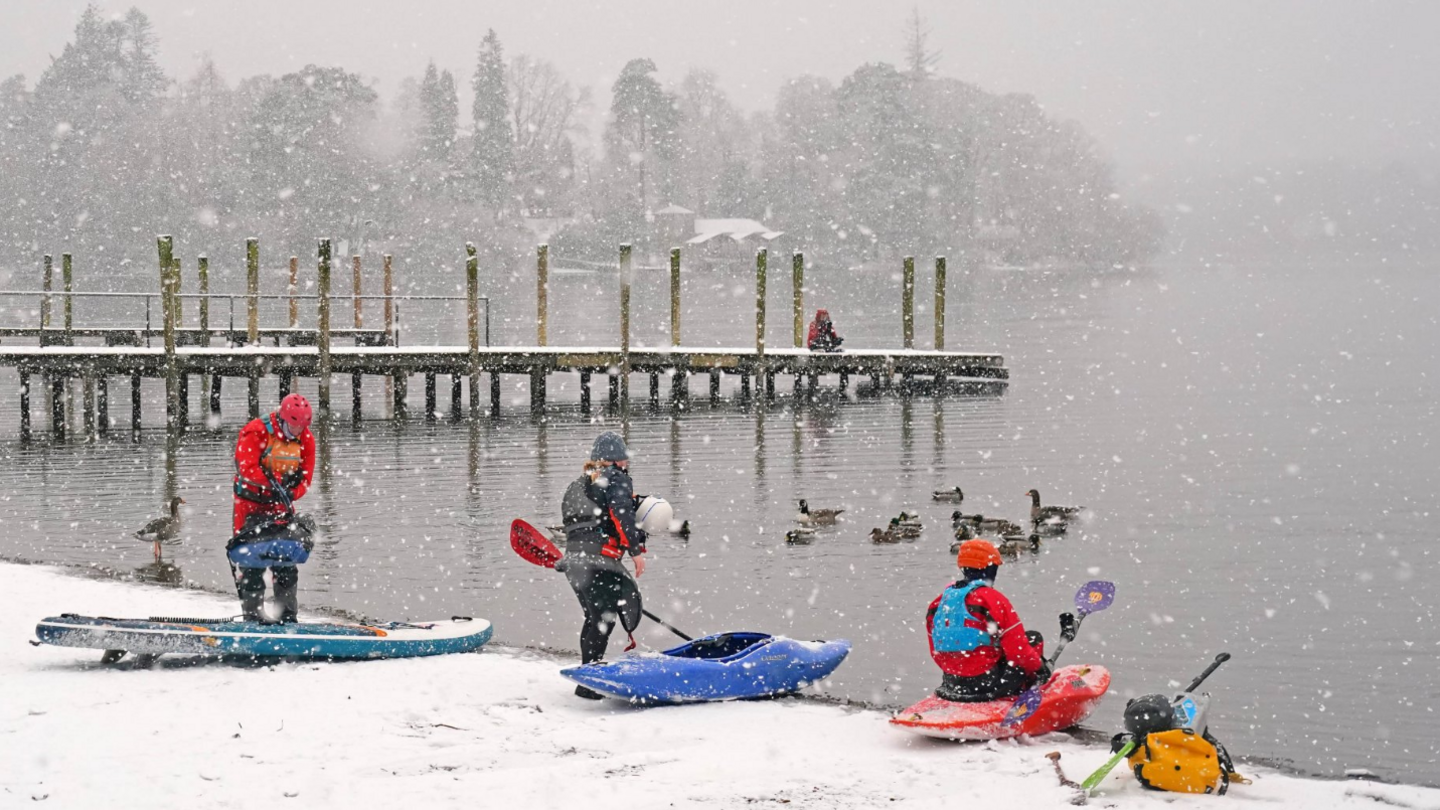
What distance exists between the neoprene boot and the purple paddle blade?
544cm

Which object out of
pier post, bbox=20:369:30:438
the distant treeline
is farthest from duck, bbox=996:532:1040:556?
the distant treeline

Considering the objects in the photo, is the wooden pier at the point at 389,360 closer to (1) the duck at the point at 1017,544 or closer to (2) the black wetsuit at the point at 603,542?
(1) the duck at the point at 1017,544

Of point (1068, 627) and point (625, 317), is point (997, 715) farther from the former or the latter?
point (625, 317)

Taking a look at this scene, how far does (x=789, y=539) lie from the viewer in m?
20.3

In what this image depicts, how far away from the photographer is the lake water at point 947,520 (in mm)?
14883

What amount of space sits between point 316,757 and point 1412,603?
1365 cm

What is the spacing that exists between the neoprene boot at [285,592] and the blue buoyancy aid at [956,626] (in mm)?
4965

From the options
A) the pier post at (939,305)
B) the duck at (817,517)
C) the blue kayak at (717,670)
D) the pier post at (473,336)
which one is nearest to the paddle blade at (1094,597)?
the blue kayak at (717,670)

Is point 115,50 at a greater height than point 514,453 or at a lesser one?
greater

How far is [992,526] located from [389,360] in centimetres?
1673

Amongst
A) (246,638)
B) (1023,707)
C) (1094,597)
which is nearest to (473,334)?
(246,638)

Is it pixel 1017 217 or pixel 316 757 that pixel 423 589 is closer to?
pixel 316 757

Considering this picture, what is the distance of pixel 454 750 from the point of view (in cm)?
913

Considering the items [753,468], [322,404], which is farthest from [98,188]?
[753,468]
